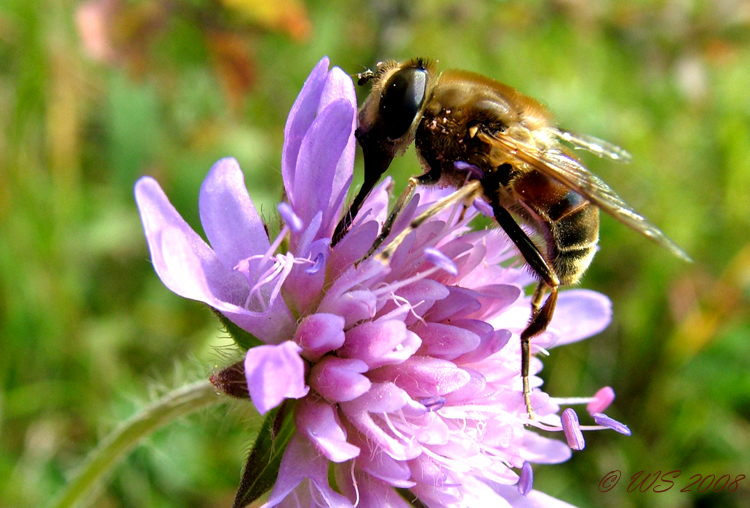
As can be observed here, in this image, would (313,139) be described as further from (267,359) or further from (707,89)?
(707,89)

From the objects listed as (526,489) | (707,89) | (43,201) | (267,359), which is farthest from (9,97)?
(707,89)

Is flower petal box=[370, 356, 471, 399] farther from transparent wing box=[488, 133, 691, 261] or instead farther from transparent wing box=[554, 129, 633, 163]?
transparent wing box=[554, 129, 633, 163]

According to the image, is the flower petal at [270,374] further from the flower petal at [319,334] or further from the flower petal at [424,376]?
the flower petal at [424,376]

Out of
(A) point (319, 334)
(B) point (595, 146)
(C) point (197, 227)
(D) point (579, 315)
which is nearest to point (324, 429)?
(A) point (319, 334)

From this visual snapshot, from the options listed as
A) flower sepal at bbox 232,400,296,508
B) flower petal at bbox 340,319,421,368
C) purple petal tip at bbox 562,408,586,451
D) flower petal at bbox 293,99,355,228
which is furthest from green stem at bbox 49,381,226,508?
purple petal tip at bbox 562,408,586,451

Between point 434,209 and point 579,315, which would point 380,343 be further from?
point 579,315

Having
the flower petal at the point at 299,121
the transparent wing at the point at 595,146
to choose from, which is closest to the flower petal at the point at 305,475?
the flower petal at the point at 299,121

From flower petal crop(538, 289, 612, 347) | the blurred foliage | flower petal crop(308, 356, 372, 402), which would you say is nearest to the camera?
flower petal crop(308, 356, 372, 402)
